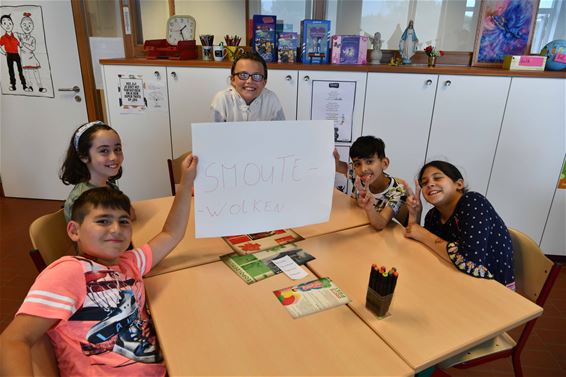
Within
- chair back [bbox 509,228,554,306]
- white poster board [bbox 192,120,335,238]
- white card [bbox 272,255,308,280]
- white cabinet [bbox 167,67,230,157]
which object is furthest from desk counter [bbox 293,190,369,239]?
white cabinet [bbox 167,67,230,157]

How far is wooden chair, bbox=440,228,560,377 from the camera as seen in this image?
1.32 metres

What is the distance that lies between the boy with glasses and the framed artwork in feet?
5.69

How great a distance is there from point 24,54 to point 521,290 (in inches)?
159

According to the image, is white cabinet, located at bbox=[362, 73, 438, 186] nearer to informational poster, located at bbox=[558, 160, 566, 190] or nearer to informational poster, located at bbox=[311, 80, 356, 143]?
informational poster, located at bbox=[311, 80, 356, 143]

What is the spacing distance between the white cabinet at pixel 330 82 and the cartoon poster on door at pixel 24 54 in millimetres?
2311

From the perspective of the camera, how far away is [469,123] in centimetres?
279

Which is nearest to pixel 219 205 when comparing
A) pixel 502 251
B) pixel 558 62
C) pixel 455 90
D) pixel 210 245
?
pixel 210 245

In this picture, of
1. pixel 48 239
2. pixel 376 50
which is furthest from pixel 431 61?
pixel 48 239

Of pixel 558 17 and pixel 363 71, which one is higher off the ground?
pixel 558 17

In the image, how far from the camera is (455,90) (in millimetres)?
2721

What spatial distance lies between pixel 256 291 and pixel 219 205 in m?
0.32

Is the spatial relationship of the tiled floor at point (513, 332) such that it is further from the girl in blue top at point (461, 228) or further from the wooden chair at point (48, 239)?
the wooden chair at point (48, 239)

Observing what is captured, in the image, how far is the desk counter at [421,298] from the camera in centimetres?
95

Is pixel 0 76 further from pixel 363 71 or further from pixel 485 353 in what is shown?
pixel 485 353
